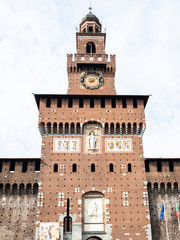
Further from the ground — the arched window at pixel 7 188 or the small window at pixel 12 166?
the small window at pixel 12 166

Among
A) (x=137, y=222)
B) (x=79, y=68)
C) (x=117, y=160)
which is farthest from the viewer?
(x=79, y=68)

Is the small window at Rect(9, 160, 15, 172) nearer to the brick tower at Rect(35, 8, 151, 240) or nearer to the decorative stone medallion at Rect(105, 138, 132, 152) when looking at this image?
the brick tower at Rect(35, 8, 151, 240)

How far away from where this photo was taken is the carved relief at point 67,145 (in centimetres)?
2755

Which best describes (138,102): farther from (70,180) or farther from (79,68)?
(70,180)

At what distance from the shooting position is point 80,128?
2834cm

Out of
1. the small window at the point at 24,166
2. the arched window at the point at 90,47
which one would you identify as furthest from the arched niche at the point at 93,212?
the arched window at the point at 90,47

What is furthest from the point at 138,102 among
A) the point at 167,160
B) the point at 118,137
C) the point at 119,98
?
the point at 167,160

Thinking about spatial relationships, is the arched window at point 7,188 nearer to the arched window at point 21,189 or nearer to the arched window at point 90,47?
the arched window at point 21,189

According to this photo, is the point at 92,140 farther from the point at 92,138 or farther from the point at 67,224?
the point at 67,224

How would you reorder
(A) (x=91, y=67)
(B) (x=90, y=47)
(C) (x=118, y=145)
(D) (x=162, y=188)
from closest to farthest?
(D) (x=162, y=188) < (C) (x=118, y=145) < (A) (x=91, y=67) < (B) (x=90, y=47)

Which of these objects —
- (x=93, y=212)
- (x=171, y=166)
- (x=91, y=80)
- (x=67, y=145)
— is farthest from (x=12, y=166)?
(x=171, y=166)

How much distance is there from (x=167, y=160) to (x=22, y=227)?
47.1 feet

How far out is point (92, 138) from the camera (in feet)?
91.4

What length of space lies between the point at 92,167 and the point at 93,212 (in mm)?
3855
